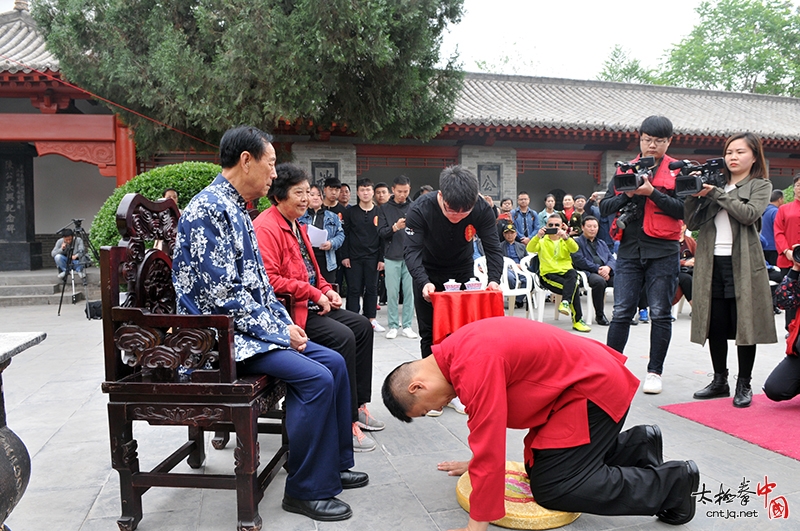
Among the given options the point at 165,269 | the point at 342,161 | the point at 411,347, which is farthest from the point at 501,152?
the point at 165,269

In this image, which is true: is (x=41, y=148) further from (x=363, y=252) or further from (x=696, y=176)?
(x=696, y=176)

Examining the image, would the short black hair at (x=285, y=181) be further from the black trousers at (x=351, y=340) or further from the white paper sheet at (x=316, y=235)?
the white paper sheet at (x=316, y=235)

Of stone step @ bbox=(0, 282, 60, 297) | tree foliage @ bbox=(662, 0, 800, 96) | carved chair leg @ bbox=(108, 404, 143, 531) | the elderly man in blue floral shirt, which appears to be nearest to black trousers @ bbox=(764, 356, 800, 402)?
the elderly man in blue floral shirt

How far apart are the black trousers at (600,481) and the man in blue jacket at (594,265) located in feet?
18.0

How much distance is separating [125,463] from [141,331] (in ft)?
1.80

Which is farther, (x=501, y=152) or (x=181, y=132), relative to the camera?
(x=501, y=152)

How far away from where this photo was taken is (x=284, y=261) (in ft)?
10.6

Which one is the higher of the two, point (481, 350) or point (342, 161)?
point (342, 161)

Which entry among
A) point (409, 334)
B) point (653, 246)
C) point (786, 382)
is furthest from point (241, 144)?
point (409, 334)

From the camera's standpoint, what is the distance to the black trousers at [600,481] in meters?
2.21

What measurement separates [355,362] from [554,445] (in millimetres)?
1376

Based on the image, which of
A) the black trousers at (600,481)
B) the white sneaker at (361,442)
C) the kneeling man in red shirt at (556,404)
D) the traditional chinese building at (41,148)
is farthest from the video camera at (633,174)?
the traditional chinese building at (41,148)

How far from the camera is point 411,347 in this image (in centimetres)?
613

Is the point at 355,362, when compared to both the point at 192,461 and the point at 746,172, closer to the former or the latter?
the point at 192,461
